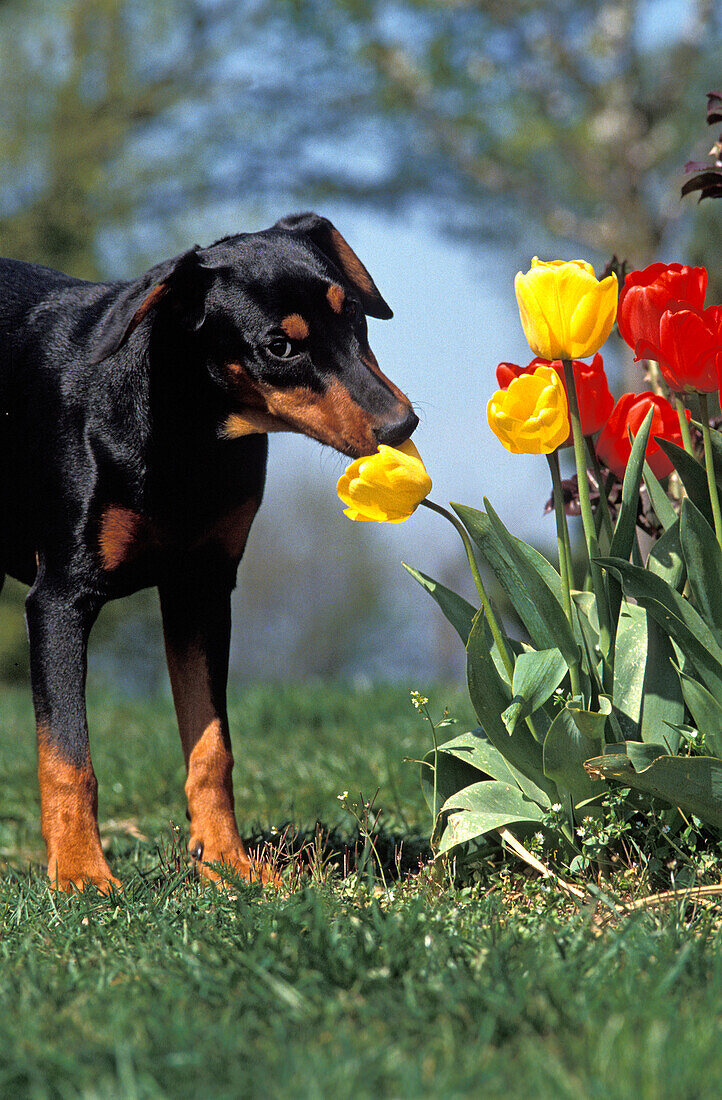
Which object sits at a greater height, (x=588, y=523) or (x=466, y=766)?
(x=588, y=523)

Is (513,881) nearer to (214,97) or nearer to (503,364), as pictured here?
(503,364)

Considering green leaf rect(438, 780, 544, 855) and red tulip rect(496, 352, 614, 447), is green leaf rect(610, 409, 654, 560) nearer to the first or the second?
red tulip rect(496, 352, 614, 447)

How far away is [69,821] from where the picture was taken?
2.38 m

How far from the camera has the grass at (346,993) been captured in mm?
1159

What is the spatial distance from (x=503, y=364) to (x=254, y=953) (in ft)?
4.30

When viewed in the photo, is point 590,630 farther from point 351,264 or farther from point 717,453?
point 351,264

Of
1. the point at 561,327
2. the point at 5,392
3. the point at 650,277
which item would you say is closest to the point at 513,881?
the point at 561,327

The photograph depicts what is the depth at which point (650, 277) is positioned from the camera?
2102 mm

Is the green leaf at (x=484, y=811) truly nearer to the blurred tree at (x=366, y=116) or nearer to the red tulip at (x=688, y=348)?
the red tulip at (x=688, y=348)

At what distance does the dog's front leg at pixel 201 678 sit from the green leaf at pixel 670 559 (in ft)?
3.88

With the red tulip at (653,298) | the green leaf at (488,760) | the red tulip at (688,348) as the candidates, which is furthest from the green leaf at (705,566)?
the green leaf at (488,760)

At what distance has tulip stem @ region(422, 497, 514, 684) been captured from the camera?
2061 mm

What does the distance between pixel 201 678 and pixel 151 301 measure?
1.05 m

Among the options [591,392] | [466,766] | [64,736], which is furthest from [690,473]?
[64,736]
